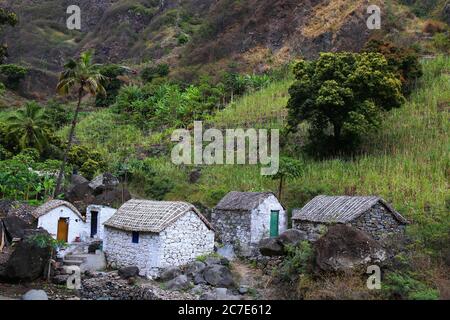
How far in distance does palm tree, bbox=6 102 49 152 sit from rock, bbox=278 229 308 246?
70.1ft

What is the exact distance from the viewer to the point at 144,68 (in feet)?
212

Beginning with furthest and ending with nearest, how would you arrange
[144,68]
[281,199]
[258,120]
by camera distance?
[144,68]
[258,120]
[281,199]

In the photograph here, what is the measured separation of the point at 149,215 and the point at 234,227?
13.1ft

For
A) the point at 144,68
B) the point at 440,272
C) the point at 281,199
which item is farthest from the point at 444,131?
the point at 144,68

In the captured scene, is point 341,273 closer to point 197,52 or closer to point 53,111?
point 53,111

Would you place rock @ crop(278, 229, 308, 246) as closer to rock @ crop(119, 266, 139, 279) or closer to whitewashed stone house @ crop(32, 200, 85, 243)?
rock @ crop(119, 266, 139, 279)

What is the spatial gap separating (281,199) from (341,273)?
9002 millimetres

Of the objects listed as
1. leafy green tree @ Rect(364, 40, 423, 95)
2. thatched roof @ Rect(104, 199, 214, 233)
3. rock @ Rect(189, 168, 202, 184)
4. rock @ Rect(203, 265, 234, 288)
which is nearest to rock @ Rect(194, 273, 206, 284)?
rock @ Rect(203, 265, 234, 288)

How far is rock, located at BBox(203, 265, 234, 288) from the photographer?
62.6 ft

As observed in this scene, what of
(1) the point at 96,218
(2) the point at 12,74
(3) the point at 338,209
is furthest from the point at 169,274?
(2) the point at 12,74

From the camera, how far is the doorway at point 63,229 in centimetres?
2459

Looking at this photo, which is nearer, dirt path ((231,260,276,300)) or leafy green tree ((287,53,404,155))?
dirt path ((231,260,276,300))

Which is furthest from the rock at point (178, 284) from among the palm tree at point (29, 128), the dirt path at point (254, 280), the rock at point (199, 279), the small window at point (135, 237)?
the palm tree at point (29, 128)

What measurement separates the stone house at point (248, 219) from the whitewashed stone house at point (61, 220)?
5.89 meters
